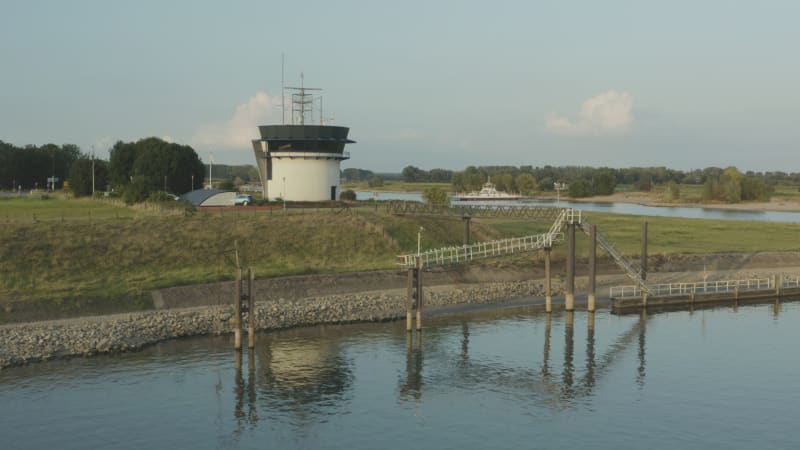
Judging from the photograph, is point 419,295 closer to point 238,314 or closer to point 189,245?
point 238,314

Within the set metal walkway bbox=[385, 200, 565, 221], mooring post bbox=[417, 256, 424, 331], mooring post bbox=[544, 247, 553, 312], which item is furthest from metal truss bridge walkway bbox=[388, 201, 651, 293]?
mooring post bbox=[544, 247, 553, 312]

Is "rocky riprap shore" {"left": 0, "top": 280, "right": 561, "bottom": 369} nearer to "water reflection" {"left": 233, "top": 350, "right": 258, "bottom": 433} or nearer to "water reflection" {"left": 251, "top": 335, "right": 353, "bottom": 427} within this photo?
"water reflection" {"left": 251, "top": 335, "right": 353, "bottom": 427}

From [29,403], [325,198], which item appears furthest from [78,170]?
[29,403]

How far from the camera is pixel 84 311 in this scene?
51250 mm

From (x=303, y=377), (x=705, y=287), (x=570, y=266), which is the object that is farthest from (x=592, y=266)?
(x=303, y=377)

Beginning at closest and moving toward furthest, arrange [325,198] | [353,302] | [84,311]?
[84,311], [353,302], [325,198]

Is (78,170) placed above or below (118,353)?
above

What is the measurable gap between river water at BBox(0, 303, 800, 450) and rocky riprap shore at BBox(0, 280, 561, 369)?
4.33 ft

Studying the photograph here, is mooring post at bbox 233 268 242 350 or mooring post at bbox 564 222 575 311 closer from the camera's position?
mooring post at bbox 233 268 242 350

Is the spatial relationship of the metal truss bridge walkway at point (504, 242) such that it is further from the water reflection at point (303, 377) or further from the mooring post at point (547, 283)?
the water reflection at point (303, 377)

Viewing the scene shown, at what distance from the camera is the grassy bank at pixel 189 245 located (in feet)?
183

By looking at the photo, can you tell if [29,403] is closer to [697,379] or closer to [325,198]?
[697,379]

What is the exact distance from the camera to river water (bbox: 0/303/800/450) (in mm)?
32656

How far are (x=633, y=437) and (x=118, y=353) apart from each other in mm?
28321
